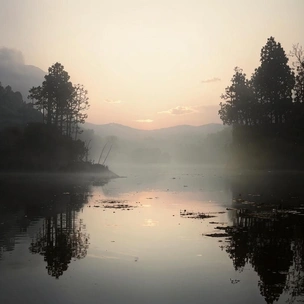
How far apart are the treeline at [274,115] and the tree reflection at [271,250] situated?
68.9 m

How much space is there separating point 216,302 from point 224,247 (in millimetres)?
6737

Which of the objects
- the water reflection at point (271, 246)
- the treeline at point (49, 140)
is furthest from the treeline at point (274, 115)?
the water reflection at point (271, 246)

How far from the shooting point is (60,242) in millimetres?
18438

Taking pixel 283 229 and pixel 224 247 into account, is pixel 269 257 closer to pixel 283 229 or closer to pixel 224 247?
pixel 224 247

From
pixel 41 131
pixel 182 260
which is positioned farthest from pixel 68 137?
pixel 182 260

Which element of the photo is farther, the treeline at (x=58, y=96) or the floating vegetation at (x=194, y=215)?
the treeline at (x=58, y=96)

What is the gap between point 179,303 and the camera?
10516mm

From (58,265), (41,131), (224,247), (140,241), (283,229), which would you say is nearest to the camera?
(58,265)

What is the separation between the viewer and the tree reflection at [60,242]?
48.6 ft

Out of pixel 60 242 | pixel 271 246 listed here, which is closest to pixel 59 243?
pixel 60 242

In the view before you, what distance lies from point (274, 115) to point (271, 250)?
3478 inches

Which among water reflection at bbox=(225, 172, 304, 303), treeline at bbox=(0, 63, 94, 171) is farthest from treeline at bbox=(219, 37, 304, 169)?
water reflection at bbox=(225, 172, 304, 303)

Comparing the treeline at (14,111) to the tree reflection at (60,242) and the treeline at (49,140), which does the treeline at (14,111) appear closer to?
the treeline at (49,140)

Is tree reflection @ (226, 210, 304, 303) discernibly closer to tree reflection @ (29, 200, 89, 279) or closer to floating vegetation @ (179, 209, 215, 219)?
floating vegetation @ (179, 209, 215, 219)
